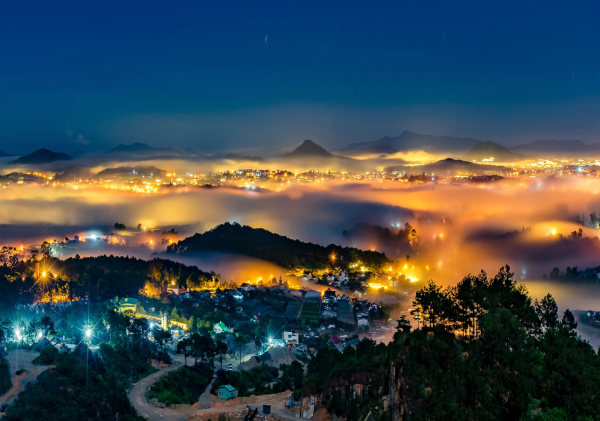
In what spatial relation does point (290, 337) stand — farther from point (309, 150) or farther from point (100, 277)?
point (309, 150)

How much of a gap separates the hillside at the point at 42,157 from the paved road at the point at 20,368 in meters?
57.7

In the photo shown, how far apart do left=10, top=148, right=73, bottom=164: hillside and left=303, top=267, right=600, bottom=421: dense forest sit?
66050 millimetres

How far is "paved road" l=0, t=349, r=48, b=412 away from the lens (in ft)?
53.8

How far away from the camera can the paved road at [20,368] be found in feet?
53.8

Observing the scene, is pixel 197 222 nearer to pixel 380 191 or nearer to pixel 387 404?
pixel 380 191

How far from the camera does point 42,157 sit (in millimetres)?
73750

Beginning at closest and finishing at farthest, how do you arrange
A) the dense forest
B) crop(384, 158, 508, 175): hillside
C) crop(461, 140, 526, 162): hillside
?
the dense forest < crop(384, 158, 508, 175): hillside < crop(461, 140, 526, 162): hillside

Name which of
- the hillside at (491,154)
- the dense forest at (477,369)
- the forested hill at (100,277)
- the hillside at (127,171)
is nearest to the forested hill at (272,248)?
the forested hill at (100,277)

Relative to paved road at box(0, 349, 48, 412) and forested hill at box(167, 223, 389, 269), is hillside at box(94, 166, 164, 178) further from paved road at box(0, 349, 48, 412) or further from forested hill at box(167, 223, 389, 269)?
paved road at box(0, 349, 48, 412)

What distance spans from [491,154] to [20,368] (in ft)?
251

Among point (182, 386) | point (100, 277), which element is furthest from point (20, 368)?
point (100, 277)

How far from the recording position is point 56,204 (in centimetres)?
5891

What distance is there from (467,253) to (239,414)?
108 ft

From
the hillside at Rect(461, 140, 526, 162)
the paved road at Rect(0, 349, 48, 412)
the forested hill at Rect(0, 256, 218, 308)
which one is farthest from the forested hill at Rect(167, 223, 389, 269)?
the hillside at Rect(461, 140, 526, 162)
